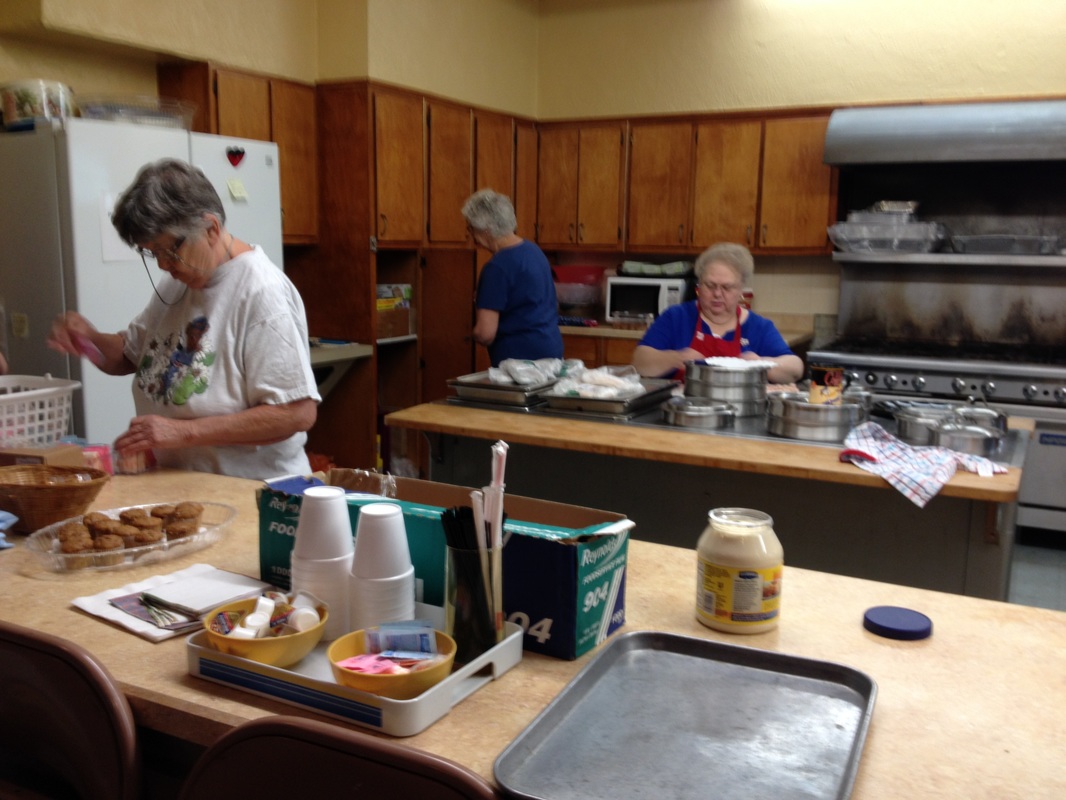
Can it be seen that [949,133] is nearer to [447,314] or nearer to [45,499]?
[447,314]

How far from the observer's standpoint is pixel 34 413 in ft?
6.88

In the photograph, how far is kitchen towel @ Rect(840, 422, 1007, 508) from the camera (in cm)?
217

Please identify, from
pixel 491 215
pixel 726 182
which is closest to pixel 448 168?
pixel 491 215

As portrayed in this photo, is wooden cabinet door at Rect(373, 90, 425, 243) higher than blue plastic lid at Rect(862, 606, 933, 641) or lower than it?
higher

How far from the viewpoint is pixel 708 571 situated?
1270 mm

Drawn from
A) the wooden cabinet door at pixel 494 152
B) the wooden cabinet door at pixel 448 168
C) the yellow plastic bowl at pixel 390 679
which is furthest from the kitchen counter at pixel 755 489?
the wooden cabinet door at pixel 494 152

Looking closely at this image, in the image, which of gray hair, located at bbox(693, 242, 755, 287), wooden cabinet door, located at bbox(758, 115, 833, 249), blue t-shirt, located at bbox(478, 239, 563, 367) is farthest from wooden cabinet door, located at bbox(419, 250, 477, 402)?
wooden cabinet door, located at bbox(758, 115, 833, 249)

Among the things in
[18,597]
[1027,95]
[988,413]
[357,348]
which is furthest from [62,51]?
[1027,95]

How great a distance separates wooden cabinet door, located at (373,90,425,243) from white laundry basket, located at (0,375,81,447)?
2.38 m

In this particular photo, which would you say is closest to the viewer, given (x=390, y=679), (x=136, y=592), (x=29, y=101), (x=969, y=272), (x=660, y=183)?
(x=390, y=679)

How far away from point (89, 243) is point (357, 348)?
4.95ft

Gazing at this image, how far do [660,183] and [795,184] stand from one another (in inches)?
30.9

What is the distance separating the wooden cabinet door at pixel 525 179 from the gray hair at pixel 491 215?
1.58 metres

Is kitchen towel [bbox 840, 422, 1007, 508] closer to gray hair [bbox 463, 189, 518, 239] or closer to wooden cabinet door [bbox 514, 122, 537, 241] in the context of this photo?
gray hair [bbox 463, 189, 518, 239]
